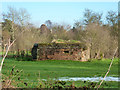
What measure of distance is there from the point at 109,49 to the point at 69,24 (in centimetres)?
806

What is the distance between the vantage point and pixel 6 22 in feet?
97.9

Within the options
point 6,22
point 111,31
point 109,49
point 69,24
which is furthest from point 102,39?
point 6,22

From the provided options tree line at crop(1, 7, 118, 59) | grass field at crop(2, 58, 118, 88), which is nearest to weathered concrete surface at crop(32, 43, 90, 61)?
grass field at crop(2, 58, 118, 88)

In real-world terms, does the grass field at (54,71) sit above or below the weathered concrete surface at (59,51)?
below

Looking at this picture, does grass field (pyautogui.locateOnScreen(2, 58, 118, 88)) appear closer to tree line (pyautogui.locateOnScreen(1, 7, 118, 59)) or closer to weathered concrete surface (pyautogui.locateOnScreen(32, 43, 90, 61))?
weathered concrete surface (pyautogui.locateOnScreen(32, 43, 90, 61))

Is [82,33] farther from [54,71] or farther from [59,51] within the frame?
[54,71]

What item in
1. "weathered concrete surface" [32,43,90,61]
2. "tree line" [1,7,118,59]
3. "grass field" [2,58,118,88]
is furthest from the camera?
"tree line" [1,7,118,59]

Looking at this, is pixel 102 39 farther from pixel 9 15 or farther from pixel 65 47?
pixel 9 15

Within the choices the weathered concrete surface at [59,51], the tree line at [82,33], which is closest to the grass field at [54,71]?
the weathered concrete surface at [59,51]

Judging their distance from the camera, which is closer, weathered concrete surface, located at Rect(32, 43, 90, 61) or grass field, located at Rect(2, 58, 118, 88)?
grass field, located at Rect(2, 58, 118, 88)

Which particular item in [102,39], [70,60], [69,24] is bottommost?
[70,60]

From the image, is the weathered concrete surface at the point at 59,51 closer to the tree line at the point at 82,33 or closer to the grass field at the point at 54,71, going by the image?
the grass field at the point at 54,71

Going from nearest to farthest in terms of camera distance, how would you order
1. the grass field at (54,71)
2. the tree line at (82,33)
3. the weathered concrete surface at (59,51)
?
the grass field at (54,71) < the weathered concrete surface at (59,51) < the tree line at (82,33)

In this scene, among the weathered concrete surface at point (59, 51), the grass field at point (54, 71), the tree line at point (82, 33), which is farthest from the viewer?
the tree line at point (82, 33)
